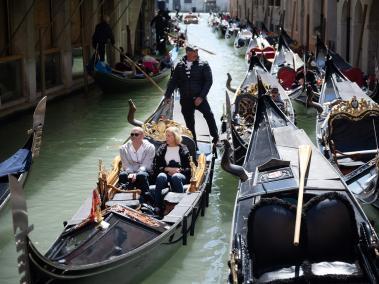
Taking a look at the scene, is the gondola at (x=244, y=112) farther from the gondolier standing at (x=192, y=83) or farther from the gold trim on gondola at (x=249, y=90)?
the gondolier standing at (x=192, y=83)

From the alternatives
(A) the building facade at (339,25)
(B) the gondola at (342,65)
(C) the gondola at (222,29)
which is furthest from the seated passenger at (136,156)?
(C) the gondola at (222,29)

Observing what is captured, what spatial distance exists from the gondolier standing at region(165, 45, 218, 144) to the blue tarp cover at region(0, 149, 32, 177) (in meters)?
1.26

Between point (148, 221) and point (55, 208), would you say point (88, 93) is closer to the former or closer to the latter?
point (55, 208)

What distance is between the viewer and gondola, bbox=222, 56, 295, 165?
4.88 meters

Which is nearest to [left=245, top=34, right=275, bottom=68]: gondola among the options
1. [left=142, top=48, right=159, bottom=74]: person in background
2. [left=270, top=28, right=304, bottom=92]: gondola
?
[left=270, top=28, right=304, bottom=92]: gondola

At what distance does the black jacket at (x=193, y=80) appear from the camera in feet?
16.0

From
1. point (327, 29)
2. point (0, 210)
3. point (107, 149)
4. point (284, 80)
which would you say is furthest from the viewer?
point (327, 29)

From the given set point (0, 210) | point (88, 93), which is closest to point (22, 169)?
point (0, 210)

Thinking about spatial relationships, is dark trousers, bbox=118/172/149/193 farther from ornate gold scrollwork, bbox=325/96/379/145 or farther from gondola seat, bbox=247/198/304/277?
ornate gold scrollwork, bbox=325/96/379/145

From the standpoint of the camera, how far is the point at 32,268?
7.89 feet

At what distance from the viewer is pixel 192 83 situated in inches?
194

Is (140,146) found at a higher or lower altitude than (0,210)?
higher

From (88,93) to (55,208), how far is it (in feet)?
16.5

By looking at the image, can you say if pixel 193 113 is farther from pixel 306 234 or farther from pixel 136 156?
pixel 306 234
